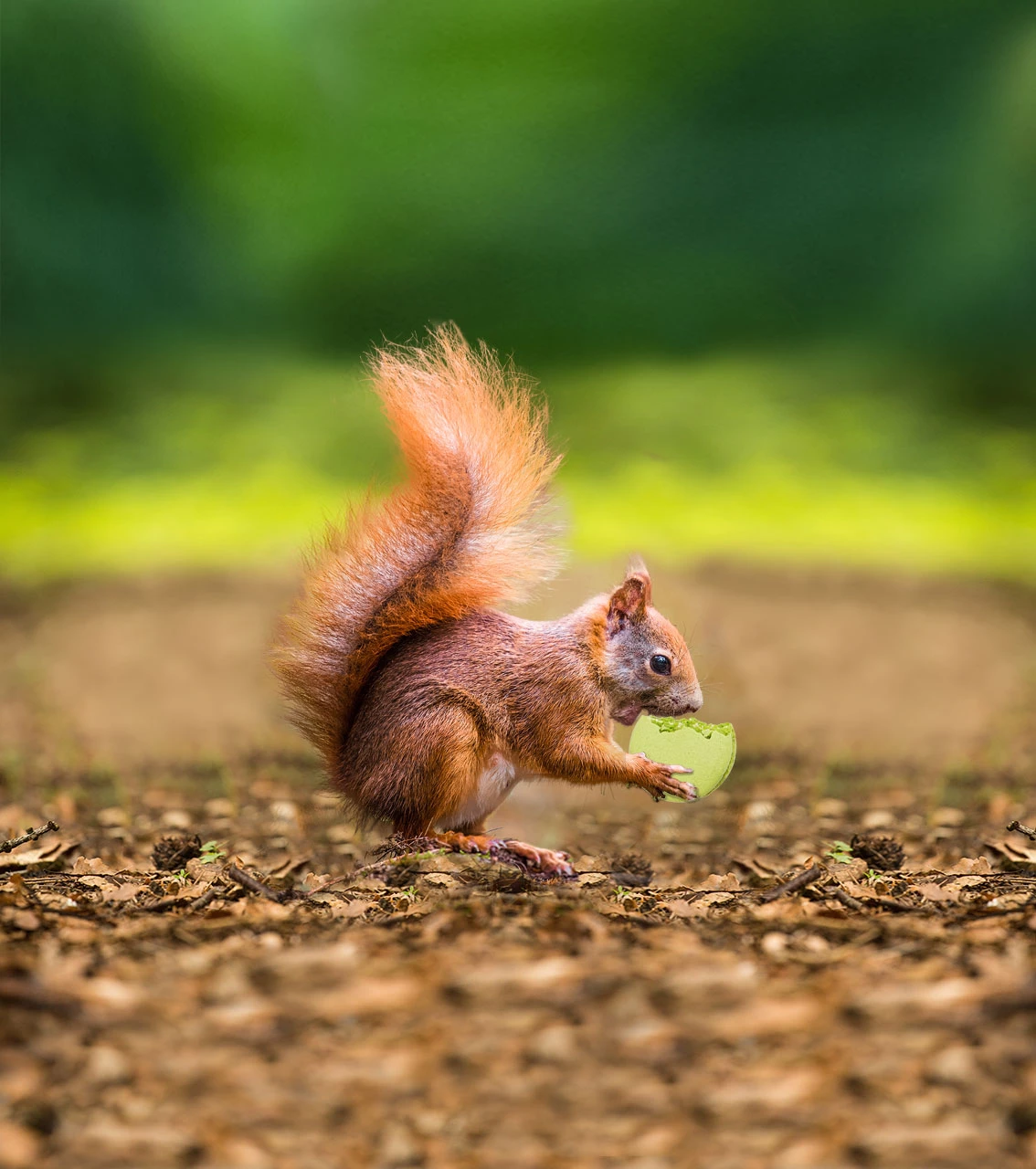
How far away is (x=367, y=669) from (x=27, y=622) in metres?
3.23

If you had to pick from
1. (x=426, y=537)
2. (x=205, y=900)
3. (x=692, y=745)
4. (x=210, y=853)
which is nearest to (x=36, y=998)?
(x=205, y=900)

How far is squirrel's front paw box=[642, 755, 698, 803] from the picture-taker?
77.3 inches

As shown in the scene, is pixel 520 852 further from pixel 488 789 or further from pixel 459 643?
pixel 459 643

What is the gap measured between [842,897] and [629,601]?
2.19 ft

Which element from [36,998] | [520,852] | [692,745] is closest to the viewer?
[36,998]

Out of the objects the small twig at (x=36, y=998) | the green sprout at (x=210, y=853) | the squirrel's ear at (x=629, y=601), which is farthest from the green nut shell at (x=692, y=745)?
the small twig at (x=36, y=998)

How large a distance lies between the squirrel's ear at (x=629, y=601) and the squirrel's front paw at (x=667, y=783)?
28 cm

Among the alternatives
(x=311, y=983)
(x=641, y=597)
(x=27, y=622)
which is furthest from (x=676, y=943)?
(x=27, y=622)

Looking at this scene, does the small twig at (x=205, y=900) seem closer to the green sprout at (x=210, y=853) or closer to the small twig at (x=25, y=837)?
the green sprout at (x=210, y=853)

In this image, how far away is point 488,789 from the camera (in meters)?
1.99

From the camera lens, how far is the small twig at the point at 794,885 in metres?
1.74

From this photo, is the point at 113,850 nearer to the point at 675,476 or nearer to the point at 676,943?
the point at 676,943

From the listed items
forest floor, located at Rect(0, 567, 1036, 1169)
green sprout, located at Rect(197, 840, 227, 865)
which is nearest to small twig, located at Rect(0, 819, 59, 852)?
forest floor, located at Rect(0, 567, 1036, 1169)

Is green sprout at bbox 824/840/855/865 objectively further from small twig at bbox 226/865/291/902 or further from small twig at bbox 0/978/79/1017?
small twig at bbox 0/978/79/1017
